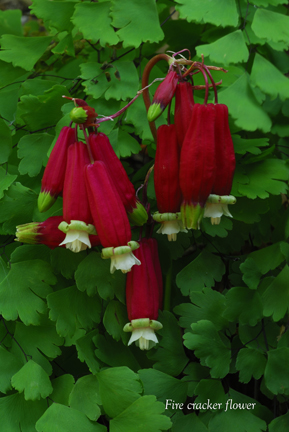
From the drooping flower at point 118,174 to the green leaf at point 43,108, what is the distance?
8.2 inches

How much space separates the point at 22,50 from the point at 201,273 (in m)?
0.69

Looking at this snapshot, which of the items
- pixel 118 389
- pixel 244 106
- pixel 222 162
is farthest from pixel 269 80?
pixel 118 389

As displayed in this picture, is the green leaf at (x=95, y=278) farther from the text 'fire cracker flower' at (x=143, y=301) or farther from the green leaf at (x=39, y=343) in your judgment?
the green leaf at (x=39, y=343)

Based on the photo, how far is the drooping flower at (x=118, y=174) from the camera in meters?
0.73

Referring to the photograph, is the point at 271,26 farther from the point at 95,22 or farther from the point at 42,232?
the point at 42,232

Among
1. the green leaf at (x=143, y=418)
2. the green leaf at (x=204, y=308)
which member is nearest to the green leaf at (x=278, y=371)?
the green leaf at (x=204, y=308)

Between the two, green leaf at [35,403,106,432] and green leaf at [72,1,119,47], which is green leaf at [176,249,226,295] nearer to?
green leaf at [35,403,106,432]

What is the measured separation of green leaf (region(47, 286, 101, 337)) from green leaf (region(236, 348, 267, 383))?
31 centimetres

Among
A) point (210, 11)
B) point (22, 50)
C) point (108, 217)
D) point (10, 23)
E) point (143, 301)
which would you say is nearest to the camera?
point (108, 217)

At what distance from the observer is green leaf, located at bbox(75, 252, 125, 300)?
2.69 feet

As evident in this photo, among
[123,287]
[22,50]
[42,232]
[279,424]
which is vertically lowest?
[279,424]

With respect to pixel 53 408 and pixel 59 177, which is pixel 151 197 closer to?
pixel 59 177

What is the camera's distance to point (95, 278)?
2.72 feet

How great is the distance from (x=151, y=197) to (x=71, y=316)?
0.30 metres
